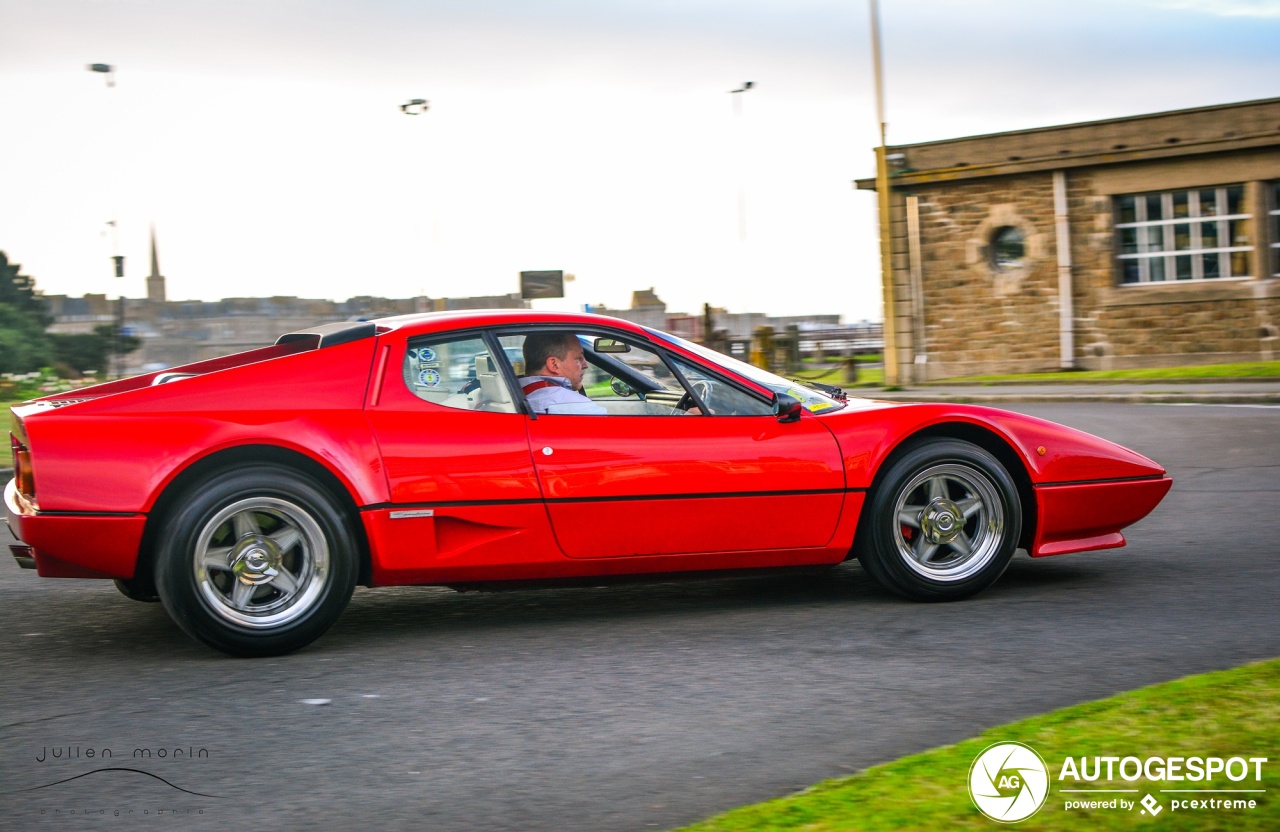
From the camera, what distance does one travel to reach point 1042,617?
16.9ft

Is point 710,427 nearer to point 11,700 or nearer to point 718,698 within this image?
point 718,698

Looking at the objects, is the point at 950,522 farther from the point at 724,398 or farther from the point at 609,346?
the point at 609,346

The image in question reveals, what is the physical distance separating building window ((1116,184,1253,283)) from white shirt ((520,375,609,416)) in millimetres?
24250

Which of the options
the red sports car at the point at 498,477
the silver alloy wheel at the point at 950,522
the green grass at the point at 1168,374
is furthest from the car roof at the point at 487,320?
the green grass at the point at 1168,374

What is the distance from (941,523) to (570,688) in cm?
194

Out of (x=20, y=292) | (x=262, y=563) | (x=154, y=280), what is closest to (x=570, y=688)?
(x=262, y=563)

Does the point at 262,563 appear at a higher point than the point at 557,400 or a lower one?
lower

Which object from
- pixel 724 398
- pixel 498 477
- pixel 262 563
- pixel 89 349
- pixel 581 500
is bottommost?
pixel 262 563

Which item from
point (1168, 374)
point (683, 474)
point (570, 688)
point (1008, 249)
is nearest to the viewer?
point (570, 688)

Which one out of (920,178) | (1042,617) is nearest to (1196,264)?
(920,178)

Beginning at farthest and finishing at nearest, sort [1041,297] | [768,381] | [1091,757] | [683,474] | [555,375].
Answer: [1041,297]
[768,381]
[555,375]
[683,474]
[1091,757]

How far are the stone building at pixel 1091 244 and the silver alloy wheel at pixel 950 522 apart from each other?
2312 cm

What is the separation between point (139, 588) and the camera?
16.5 ft

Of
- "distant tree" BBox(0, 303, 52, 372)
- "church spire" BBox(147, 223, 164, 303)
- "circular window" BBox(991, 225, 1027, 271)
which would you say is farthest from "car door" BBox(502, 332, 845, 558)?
"church spire" BBox(147, 223, 164, 303)
